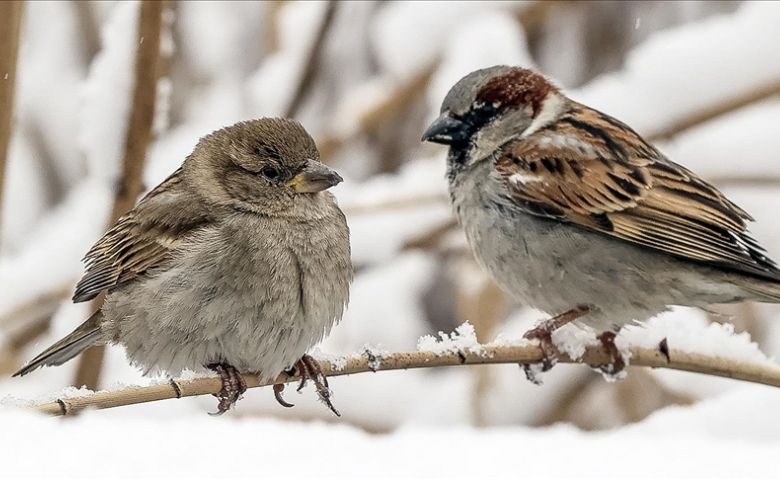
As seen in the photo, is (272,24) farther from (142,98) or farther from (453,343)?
(453,343)

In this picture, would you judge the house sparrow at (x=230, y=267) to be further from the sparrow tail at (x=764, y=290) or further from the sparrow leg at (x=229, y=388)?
the sparrow tail at (x=764, y=290)

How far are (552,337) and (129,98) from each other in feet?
3.93

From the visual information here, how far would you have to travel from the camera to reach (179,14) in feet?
14.1

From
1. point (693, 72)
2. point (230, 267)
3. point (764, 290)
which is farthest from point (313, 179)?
point (693, 72)

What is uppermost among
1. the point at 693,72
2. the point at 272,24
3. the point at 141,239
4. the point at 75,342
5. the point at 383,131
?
the point at 272,24

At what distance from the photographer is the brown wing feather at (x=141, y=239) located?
2.51 metres

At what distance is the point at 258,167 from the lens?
8.22 ft

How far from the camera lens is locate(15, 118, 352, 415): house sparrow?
7.64ft

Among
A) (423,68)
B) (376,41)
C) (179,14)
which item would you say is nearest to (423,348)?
(423,68)

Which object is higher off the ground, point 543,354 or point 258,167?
point 258,167

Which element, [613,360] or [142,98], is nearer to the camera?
[142,98]

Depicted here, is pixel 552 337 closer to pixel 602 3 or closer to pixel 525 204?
pixel 525 204

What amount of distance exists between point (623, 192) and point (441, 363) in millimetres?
1169

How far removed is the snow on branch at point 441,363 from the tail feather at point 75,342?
424 millimetres
